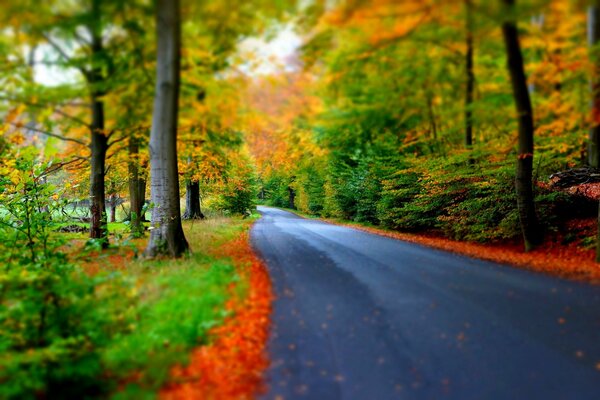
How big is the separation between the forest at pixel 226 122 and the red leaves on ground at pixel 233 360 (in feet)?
0.08

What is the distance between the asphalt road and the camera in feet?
12.2

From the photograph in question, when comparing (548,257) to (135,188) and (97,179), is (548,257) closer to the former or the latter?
(97,179)

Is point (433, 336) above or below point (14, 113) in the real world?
below

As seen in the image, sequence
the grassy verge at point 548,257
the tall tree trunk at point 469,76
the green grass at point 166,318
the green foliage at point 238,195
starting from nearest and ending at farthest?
the green grass at point 166,318, the grassy verge at point 548,257, the tall tree trunk at point 469,76, the green foliage at point 238,195

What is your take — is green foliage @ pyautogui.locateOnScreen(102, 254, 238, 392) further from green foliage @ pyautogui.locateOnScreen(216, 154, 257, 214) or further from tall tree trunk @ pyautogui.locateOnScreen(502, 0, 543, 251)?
green foliage @ pyautogui.locateOnScreen(216, 154, 257, 214)

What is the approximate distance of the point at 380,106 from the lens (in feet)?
32.1

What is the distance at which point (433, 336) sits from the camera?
4723mm

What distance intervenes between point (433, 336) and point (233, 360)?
2.63 metres

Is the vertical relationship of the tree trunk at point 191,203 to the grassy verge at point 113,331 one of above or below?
above

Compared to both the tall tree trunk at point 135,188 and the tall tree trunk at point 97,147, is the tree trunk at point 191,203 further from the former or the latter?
the tall tree trunk at point 97,147

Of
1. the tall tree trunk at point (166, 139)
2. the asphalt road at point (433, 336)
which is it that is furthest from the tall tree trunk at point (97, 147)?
the asphalt road at point (433, 336)

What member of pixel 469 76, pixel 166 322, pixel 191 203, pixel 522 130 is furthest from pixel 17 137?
pixel 191 203

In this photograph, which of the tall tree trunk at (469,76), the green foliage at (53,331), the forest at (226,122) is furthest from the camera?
the tall tree trunk at (469,76)

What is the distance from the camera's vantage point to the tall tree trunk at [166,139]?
812 centimetres
